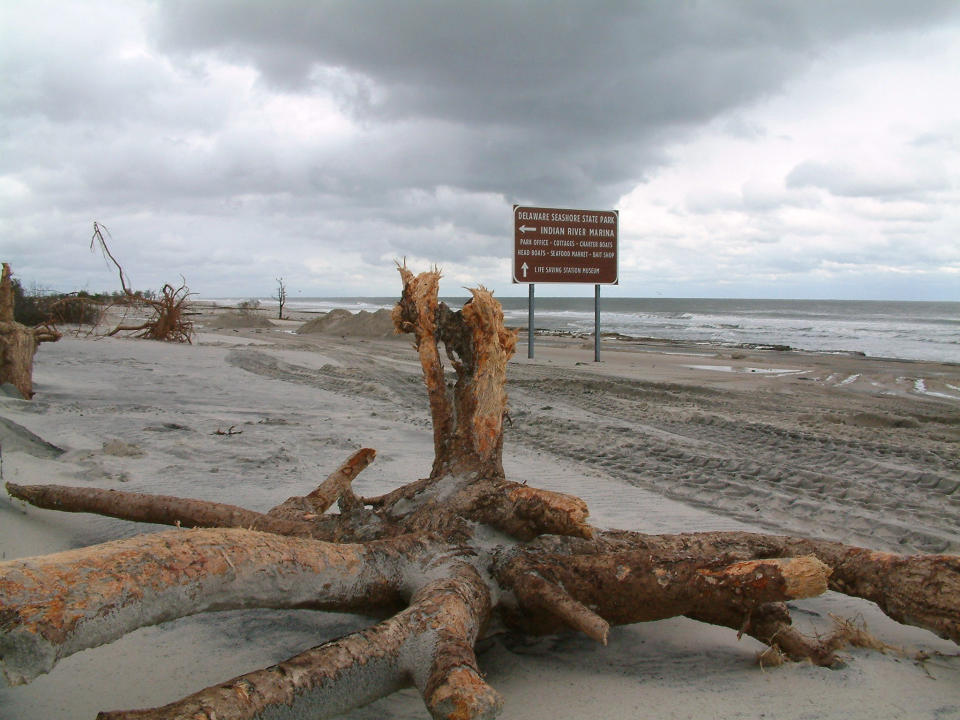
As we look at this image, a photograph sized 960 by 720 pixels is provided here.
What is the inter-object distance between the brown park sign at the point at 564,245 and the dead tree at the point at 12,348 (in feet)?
29.7

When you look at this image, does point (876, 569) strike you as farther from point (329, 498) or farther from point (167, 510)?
point (167, 510)

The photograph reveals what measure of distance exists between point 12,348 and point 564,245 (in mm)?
10341

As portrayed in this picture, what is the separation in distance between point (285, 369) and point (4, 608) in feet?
32.9

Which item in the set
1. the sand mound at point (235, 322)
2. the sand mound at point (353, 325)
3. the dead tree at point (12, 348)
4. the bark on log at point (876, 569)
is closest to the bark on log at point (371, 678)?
the bark on log at point (876, 569)

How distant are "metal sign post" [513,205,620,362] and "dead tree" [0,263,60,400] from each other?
905cm

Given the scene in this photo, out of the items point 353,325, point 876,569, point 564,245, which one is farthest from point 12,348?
point 353,325

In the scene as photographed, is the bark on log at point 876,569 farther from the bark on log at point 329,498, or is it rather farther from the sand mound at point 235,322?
the sand mound at point 235,322

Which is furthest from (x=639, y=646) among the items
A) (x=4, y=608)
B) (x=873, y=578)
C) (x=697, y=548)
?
(x=4, y=608)

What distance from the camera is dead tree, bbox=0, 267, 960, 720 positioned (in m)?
1.47

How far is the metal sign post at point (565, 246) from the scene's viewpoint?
13.6 metres

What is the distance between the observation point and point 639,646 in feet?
7.82

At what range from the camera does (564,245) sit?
13836mm

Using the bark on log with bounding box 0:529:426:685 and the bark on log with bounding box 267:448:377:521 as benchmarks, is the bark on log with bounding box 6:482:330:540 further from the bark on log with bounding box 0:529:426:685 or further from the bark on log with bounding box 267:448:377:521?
the bark on log with bounding box 0:529:426:685

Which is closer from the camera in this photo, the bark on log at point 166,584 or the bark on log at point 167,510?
the bark on log at point 166,584
